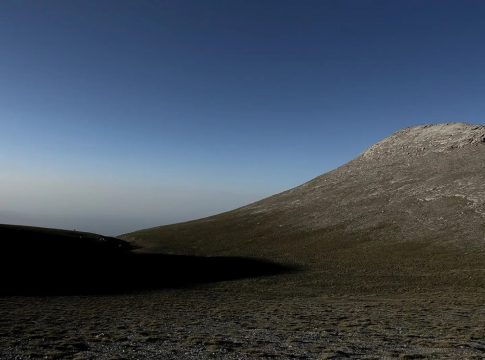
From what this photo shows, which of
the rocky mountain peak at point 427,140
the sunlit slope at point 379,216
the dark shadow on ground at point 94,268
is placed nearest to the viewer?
the dark shadow on ground at point 94,268

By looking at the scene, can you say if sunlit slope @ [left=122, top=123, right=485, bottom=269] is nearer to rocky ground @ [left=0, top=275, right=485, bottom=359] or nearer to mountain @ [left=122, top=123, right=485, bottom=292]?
mountain @ [left=122, top=123, right=485, bottom=292]

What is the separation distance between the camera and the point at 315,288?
51094 millimetres

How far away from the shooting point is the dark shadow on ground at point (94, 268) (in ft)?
171

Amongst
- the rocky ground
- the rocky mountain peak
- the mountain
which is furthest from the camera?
the rocky mountain peak

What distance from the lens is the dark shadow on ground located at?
52.2 m

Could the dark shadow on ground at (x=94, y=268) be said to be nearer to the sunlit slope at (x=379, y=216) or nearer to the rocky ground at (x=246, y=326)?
the rocky ground at (x=246, y=326)

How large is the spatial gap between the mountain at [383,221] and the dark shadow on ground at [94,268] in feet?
36.1

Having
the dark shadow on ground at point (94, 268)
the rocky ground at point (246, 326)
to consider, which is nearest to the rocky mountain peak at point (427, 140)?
the dark shadow on ground at point (94, 268)

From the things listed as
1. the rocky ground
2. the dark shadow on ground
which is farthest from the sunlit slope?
the rocky ground

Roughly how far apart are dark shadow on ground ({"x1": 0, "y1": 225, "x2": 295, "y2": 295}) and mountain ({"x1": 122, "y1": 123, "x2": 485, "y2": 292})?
11.0 m

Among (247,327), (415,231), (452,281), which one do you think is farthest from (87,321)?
(415,231)

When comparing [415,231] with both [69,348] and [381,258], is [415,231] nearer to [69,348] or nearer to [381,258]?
[381,258]

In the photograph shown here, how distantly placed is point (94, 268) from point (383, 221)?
66.8m

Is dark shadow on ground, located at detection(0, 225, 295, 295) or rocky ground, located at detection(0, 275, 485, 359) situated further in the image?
dark shadow on ground, located at detection(0, 225, 295, 295)
